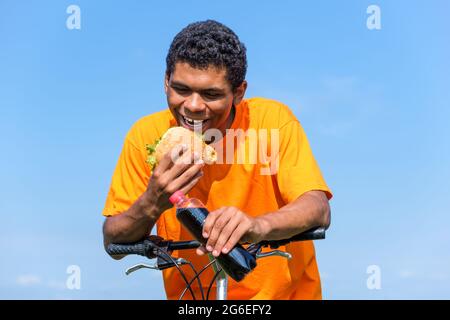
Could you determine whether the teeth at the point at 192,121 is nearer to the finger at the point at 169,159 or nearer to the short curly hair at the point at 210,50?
the short curly hair at the point at 210,50

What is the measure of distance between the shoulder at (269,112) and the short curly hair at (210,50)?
0.37 m

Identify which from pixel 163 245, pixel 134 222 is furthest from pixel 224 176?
pixel 163 245

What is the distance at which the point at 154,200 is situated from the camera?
3.54 meters

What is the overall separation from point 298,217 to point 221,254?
2.55ft

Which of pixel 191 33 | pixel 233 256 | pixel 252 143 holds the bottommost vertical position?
pixel 233 256

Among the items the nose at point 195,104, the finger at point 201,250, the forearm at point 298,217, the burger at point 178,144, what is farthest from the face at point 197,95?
the finger at point 201,250

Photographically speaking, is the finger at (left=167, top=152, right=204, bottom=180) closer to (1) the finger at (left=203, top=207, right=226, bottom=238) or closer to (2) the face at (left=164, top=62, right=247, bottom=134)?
(1) the finger at (left=203, top=207, right=226, bottom=238)

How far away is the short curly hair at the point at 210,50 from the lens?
3984 millimetres

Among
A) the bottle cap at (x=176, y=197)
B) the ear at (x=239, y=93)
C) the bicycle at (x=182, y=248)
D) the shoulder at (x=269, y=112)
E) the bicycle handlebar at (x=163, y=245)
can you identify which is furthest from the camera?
the shoulder at (x=269, y=112)

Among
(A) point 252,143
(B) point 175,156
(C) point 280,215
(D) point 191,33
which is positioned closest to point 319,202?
(C) point 280,215
